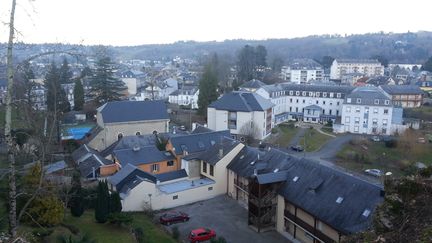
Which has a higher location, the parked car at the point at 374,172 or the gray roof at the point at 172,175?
the gray roof at the point at 172,175

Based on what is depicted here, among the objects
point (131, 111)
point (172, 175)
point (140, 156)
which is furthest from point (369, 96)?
point (140, 156)

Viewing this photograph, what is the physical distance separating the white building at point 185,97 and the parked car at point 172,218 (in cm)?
3898

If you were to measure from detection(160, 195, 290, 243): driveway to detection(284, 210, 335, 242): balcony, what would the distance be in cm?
117

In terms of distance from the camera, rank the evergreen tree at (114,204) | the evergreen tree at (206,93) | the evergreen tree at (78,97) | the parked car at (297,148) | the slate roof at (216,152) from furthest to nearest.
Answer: the evergreen tree at (206,93)
the evergreen tree at (78,97)
the parked car at (297,148)
the slate roof at (216,152)
the evergreen tree at (114,204)

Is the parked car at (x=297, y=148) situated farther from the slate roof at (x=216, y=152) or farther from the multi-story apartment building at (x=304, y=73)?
the multi-story apartment building at (x=304, y=73)

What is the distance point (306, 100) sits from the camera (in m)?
56.6

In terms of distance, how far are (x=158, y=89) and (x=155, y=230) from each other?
2021 inches

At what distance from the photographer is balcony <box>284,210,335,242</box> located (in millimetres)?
17623

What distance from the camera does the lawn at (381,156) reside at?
3544 centimetres

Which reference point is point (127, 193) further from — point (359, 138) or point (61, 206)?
point (359, 138)

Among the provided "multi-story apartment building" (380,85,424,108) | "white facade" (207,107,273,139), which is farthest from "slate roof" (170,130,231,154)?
"multi-story apartment building" (380,85,424,108)

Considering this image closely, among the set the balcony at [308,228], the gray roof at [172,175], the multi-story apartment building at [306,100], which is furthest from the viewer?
the multi-story apartment building at [306,100]

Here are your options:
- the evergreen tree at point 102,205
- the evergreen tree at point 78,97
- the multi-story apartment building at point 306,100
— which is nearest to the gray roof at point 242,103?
the multi-story apartment building at point 306,100

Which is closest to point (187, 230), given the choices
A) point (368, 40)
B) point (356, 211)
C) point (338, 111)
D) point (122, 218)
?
point (122, 218)
